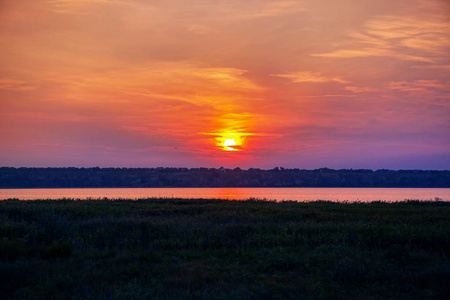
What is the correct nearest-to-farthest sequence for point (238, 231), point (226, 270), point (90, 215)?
point (226, 270), point (238, 231), point (90, 215)

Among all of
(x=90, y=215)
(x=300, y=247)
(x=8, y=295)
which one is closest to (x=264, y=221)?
(x=300, y=247)

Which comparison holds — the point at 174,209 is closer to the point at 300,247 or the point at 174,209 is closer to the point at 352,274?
the point at 300,247

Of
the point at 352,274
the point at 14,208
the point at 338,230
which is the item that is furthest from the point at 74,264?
the point at 14,208

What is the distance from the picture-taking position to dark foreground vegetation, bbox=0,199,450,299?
449 inches

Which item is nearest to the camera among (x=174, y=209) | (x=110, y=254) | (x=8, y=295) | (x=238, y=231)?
(x=8, y=295)

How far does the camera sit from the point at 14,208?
27562mm

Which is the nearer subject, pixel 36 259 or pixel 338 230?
pixel 36 259

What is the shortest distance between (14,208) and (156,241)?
1464 cm

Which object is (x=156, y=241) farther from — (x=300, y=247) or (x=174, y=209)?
(x=174, y=209)

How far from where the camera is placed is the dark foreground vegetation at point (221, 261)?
449 inches

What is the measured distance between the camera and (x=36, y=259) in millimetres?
14938

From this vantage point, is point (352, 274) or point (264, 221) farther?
point (264, 221)

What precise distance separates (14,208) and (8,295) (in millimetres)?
18306

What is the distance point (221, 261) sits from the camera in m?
15.0
